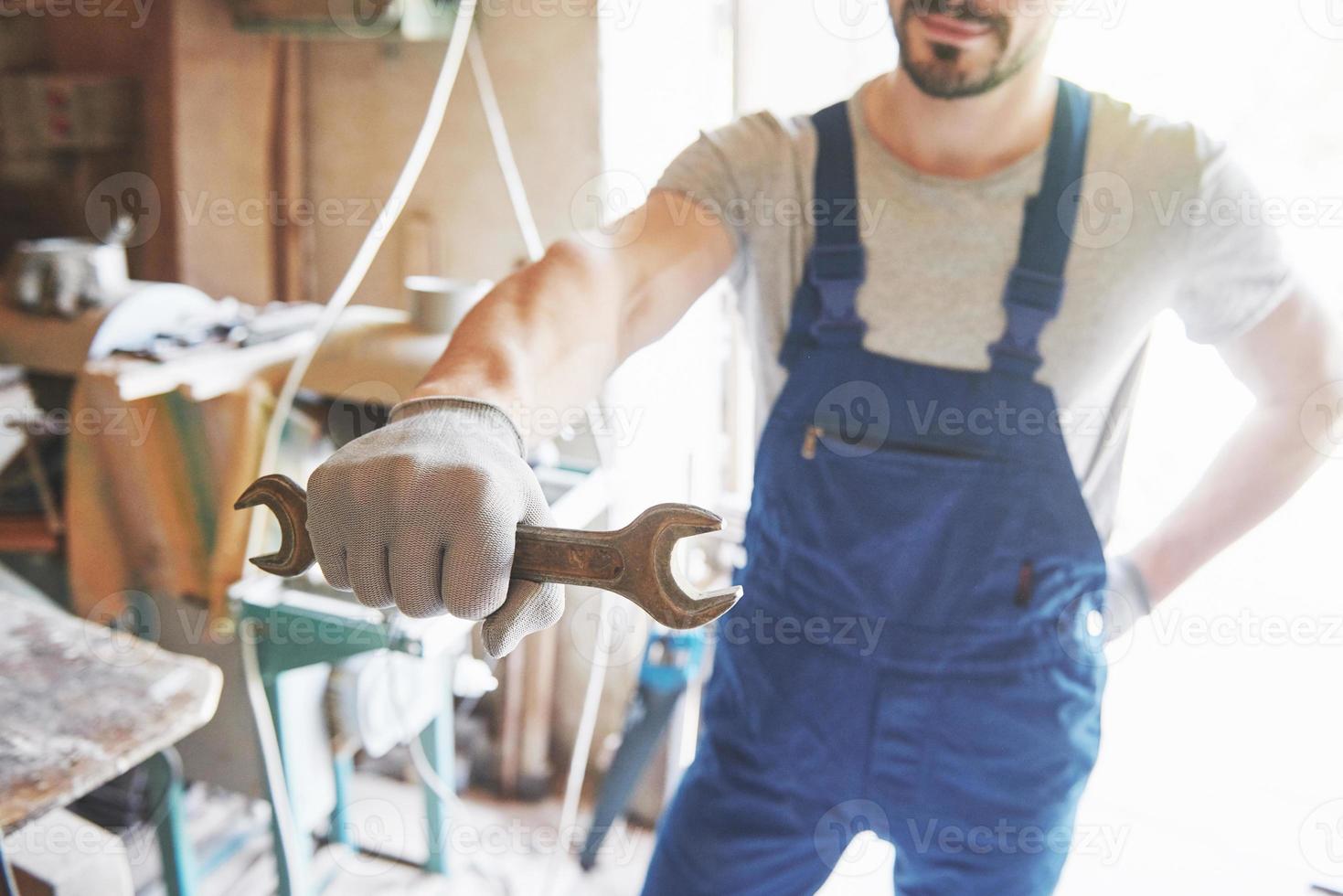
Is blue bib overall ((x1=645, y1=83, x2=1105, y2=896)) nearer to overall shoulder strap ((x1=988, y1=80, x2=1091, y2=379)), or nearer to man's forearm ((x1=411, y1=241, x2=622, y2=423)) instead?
overall shoulder strap ((x1=988, y1=80, x2=1091, y2=379))

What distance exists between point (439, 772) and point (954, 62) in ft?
5.47

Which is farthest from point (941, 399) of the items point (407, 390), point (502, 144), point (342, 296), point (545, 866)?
point (545, 866)

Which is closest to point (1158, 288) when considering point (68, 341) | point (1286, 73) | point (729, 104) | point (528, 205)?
point (1286, 73)

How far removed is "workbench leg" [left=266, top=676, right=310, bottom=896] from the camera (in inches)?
59.9

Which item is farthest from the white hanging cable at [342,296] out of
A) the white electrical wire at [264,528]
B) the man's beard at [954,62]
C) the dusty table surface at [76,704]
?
the man's beard at [954,62]

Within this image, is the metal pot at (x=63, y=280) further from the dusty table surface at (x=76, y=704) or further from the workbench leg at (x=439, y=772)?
the workbench leg at (x=439, y=772)

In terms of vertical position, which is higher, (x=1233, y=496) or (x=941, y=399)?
(x=941, y=399)

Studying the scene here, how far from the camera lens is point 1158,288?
108 cm

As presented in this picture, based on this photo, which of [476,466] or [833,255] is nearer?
[476,466]

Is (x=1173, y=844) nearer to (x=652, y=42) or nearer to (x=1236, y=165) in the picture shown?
(x=1236, y=165)

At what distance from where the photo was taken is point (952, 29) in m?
1.01

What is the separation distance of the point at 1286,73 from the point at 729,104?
3.34 feet

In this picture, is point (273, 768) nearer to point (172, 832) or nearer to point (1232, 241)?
point (172, 832)

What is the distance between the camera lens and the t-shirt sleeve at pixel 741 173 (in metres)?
1.07
